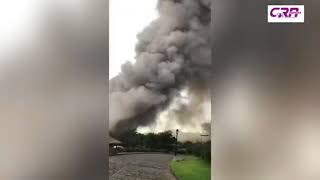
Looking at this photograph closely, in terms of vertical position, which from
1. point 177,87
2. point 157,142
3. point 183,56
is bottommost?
point 157,142

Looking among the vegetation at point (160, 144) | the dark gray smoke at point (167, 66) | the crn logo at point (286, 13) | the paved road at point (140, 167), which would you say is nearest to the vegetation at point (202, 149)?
the vegetation at point (160, 144)

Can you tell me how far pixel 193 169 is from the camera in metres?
1.75

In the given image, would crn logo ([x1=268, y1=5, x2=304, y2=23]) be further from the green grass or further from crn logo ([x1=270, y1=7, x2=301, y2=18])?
the green grass

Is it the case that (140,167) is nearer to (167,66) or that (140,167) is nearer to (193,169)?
(193,169)

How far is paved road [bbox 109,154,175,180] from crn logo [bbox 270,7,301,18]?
0.81m

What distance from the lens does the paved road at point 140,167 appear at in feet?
5.80

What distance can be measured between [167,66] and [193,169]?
0.48m

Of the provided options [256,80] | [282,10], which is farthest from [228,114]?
[282,10]

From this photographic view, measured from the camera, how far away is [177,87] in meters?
1.75

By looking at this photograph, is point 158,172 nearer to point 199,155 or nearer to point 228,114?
point 199,155

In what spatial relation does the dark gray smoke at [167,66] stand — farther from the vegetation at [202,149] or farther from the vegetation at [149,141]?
the vegetation at [202,149]

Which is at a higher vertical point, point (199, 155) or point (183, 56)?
point (183, 56)

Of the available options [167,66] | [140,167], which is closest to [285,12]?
[167,66]

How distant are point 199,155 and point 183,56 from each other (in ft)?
1.50
